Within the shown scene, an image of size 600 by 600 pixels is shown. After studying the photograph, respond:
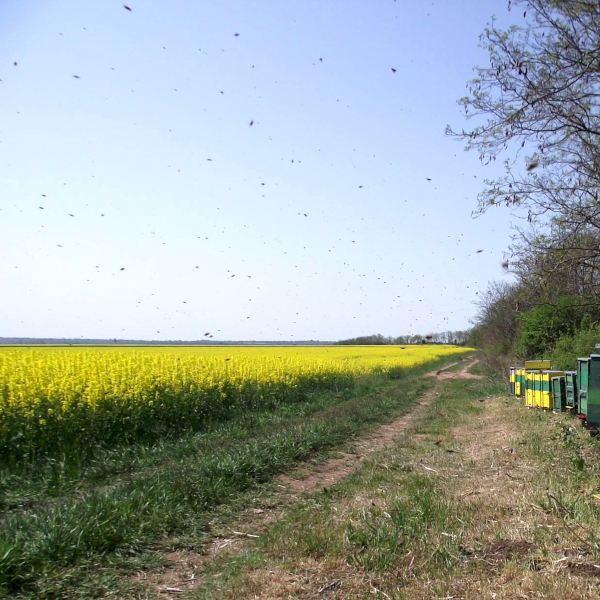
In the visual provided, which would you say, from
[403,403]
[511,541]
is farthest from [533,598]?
[403,403]

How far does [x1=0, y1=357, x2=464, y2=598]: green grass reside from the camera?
Answer: 4.62 meters

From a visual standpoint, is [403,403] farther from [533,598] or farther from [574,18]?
[533,598]

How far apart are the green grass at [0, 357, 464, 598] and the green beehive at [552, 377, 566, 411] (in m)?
4.39

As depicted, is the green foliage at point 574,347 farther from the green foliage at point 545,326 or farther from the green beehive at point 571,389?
the green beehive at point 571,389

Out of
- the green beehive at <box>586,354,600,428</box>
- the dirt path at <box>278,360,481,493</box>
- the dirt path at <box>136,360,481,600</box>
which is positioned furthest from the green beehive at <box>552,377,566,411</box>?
the dirt path at <box>136,360,481,600</box>

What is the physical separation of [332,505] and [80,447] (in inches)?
187

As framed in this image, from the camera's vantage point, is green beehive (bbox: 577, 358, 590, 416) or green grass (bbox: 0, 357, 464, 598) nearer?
green grass (bbox: 0, 357, 464, 598)

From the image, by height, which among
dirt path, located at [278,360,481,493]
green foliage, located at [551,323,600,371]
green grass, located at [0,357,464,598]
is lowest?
dirt path, located at [278,360,481,493]

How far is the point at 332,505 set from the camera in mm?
6449

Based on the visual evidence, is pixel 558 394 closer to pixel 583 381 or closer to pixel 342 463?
pixel 583 381

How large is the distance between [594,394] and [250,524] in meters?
6.08

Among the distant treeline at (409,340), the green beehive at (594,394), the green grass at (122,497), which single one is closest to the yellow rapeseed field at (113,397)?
the green grass at (122,497)

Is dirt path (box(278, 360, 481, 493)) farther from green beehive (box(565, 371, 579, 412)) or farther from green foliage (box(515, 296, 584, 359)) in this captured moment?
green foliage (box(515, 296, 584, 359))

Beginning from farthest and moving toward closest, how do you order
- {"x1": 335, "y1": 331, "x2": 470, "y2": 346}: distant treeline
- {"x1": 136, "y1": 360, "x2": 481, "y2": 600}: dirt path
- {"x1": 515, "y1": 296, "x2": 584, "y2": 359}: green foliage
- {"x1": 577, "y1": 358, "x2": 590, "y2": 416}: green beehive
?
{"x1": 335, "y1": 331, "x2": 470, "y2": 346}: distant treeline, {"x1": 515, "y1": 296, "x2": 584, "y2": 359}: green foliage, {"x1": 577, "y1": 358, "x2": 590, "y2": 416}: green beehive, {"x1": 136, "y1": 360, "x2": 481, "y2": 600}: dirt path
